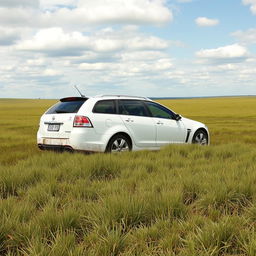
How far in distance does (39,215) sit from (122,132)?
5.52 m

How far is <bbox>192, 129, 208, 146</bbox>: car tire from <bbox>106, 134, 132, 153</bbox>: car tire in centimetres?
258

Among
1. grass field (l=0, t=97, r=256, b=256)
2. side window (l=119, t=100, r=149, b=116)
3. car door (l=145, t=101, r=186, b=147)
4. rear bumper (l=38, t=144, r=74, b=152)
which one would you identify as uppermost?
side window (l=119, t=100, r=149, b=116)

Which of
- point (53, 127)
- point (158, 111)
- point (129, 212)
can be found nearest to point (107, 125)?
point (53, 127)

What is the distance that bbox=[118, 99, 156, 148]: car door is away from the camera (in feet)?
31.2

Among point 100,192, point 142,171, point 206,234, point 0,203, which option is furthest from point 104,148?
point 206,234

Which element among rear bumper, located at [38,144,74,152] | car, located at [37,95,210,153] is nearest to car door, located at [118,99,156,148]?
car, located at [37,95,210,153]

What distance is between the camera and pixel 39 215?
3877mm

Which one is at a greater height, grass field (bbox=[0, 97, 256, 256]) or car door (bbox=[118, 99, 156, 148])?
car door (bbox=[118, 99, 156, 148])

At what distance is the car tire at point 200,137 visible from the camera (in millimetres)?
11225

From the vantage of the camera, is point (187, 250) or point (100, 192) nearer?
point (187, 250)

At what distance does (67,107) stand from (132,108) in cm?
175

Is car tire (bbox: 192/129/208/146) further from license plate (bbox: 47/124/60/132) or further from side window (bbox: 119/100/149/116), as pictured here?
license plate (bbox: 47/124/60/132)

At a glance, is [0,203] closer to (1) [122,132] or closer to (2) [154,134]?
(1) [122,132]

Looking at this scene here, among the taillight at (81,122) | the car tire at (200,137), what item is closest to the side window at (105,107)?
the taillight at (81,122)
